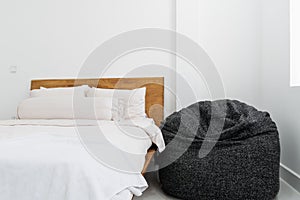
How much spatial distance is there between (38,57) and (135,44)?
4.09 feet

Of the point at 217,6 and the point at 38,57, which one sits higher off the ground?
the point at 217,6

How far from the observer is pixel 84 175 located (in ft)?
3.94

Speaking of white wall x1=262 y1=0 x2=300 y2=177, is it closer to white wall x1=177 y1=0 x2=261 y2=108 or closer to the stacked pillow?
white wall x1=177 y1=0 x2=261 y2=108

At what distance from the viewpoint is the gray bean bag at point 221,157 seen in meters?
2.01

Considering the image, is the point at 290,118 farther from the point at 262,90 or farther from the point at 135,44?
the point at 135,44

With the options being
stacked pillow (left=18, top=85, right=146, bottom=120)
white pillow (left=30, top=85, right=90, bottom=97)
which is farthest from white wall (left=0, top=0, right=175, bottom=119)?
stacked pillow (left=18, top=85, right=146, bottom=120)

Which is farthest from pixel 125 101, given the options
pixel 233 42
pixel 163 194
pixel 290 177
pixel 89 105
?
pixel 290 177

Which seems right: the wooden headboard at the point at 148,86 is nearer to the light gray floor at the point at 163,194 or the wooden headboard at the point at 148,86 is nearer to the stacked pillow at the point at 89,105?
the stacked pillow at the point at 89,105

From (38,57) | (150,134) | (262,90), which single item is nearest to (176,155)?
(150,134)

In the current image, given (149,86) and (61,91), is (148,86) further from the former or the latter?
(61,91)

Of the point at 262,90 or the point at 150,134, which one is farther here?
the point at 262,90

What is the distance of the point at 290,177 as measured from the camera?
243 cm

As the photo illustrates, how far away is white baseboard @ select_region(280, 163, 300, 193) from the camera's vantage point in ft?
7.50

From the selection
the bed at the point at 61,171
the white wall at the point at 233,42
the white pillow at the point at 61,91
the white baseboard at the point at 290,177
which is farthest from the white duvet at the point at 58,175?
the white wall at the point at 233,42
